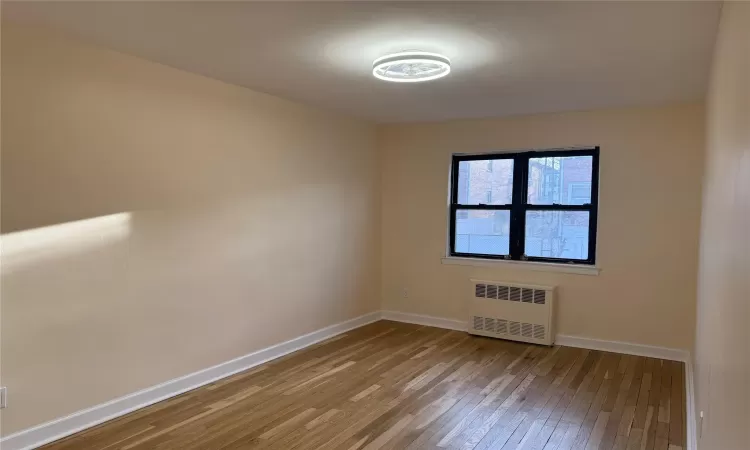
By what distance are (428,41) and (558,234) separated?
3.08 metres

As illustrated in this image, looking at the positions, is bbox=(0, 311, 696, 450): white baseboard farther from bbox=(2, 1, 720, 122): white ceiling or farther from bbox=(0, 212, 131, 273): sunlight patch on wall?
bbox=(2, 1, 720, 122): white ceiling

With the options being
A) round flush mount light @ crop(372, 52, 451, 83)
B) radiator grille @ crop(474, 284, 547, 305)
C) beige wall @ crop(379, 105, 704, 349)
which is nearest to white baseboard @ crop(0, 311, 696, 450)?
beige wall @ crop(379, 105, 704, 349)

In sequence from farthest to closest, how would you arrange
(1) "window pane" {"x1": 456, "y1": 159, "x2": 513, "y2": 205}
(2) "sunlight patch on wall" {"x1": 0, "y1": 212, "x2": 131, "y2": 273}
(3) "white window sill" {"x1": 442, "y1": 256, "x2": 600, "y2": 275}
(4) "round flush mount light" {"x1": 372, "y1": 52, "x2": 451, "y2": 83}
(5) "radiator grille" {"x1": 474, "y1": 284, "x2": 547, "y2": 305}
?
(1) "window pane" {"x1": 456, "y1": 159, "x2": 513, "y2": 205}, (5) "radiator grille" {"x1": 474, "y1": 284, "x2": 547, "y2": 305}, (3) "white window sill" {"x1": 442, "y1": 256, "x2": 600, "y2": 275}, (4) "round flush mount light" {"x1": 372, "y1": 52, "x2": 451, "y2": 83}, (2) "sunlight patch on wall" {"x1": 0, "y1": 212, "x2": 131, "y2": 273}

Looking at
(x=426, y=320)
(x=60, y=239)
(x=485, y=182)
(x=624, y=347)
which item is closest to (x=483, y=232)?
(x=485, y=182)

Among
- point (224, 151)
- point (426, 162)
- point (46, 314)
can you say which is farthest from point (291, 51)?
point (426, 162)

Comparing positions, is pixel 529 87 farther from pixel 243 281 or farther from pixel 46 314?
pixel 46 314

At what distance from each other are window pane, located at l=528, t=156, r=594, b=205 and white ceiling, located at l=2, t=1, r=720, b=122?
0.96 meters

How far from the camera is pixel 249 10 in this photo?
2.49 m

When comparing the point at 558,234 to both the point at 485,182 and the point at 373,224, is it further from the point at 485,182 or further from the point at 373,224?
the point at 373,224

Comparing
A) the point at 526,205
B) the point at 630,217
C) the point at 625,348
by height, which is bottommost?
the point at 625,348

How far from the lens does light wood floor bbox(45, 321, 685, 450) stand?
3039 millimetres

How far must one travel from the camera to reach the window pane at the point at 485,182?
5512 mm

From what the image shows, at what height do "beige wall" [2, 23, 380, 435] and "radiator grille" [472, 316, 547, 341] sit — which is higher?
"beige wall" [2, 23, 380, 435]

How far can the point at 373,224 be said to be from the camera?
6.09 metres
